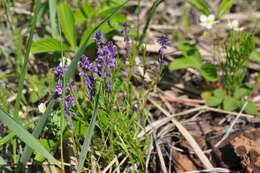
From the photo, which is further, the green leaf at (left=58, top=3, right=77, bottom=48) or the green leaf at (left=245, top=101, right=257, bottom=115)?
the green leaf at (left=58, top=3, right=77, bottom=48)

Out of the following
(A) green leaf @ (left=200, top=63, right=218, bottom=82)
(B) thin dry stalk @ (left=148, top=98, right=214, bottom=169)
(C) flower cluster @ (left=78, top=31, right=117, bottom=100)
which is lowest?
(B) thin dry stalk @ (left=148, top=98, right=214, bottom=169)

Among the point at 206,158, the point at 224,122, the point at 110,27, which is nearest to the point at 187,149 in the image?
the point at 206,158

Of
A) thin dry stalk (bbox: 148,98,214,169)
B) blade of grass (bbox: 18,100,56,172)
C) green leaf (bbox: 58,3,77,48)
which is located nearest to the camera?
blade of grass (bbox: 18,100,56,172)

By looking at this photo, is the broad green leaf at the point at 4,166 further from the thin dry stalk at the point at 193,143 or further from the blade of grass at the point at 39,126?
the thin dry stalk at the point at 193,143

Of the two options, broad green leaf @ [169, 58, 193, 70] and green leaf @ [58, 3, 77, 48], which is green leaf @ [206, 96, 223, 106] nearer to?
broad green leaf @ [169, 58, 193, 70]

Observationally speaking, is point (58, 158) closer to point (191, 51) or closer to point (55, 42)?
point (55, 42)

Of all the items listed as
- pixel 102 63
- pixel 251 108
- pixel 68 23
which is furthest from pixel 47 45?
pixel 251 108

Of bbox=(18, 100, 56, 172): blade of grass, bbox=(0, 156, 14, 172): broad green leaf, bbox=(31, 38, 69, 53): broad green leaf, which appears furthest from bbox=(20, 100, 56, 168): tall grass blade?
bbox=(31, 38, 69, 53): broad green leaf
